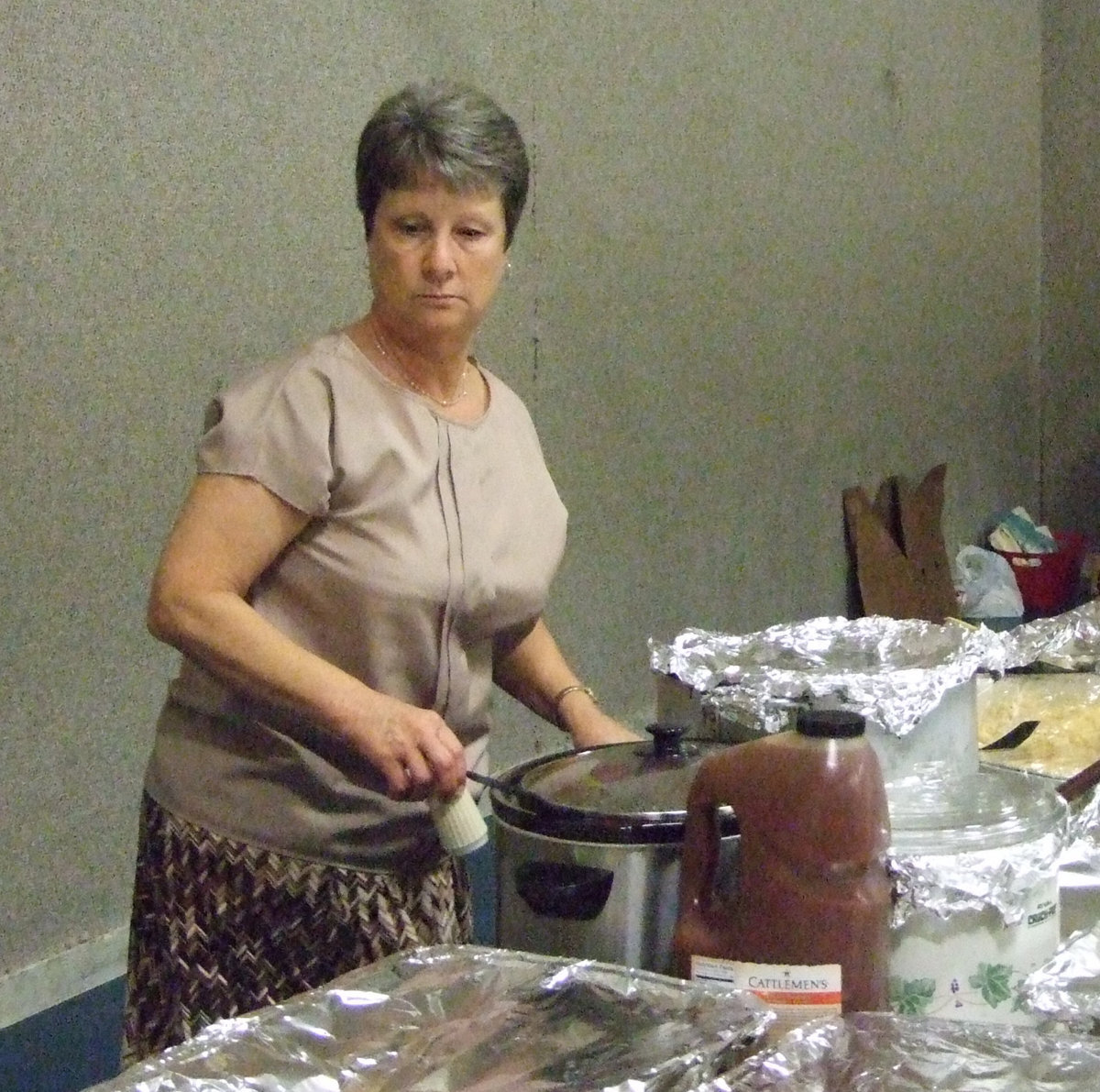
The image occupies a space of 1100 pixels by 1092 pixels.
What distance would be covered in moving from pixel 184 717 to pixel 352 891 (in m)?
0.25

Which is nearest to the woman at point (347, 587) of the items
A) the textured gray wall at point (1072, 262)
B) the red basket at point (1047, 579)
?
the red basket at point (1047, 579)

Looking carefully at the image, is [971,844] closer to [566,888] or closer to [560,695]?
[566,888]

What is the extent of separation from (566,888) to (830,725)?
223 millimetres

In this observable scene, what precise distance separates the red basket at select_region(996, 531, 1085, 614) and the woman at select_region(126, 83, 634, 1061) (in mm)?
4006

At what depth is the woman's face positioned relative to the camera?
1.37 m

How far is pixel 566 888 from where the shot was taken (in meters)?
0.97

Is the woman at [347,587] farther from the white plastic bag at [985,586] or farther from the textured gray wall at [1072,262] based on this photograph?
the textured gray wall at [1072,262]

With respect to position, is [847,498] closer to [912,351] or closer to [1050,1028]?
[912,351]

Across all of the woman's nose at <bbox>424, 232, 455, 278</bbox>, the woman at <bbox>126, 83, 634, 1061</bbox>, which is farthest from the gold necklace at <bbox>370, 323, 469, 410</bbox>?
the woman's nose at <bbox>424, 232, 455, 278</bbox>

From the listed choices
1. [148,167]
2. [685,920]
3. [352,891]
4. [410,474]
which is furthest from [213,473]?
[148,167]

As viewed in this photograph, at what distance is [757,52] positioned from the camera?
413 centimetres

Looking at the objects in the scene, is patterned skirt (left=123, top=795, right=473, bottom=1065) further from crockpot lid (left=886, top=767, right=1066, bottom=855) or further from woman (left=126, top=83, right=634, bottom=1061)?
crockpot lid (left=886, top=767, right=1066, bottom=855)

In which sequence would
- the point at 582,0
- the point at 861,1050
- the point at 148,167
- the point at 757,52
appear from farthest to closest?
the point at 757,52 → the point at 582,0 → the point at 148,167 → the point at 861,1050

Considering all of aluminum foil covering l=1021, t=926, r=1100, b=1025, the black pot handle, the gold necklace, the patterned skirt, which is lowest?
the patterned skirt
